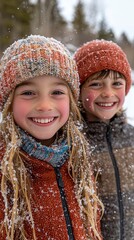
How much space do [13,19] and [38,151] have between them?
1610 centimetres

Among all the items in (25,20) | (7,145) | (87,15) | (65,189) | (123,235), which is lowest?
(123,235)

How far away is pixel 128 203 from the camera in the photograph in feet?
6.68

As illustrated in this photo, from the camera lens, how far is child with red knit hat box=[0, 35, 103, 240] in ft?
5.13

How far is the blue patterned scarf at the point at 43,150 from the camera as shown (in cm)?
160

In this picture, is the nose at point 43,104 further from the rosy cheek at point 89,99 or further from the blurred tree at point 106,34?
the blurred tree at point 106,34

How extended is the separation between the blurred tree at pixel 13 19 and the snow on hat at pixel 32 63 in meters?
12.2

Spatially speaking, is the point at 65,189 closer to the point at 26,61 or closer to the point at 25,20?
the point at 26,61

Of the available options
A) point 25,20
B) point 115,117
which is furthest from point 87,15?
Result: point 115,117

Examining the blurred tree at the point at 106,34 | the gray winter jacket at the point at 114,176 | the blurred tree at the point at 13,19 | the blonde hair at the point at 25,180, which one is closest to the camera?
→ the blonde hair at the point at 25,180

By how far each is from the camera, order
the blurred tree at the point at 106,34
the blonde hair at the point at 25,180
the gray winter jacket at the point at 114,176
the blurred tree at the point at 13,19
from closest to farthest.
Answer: the blonde hair at the point at 25,180, the gray winter jacket at the point at 114,176, the blurred tree at the point at 106,34, the blurred tree at the point at 13,19

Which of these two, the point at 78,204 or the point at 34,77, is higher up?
the point at 34,77

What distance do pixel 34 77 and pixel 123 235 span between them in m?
1.16

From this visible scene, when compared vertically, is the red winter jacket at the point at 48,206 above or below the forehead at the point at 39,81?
below

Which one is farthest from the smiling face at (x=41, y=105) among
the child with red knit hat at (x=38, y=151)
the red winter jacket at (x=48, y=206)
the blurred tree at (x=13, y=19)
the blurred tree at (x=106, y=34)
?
the blurred tree at (x=13, y=19)
